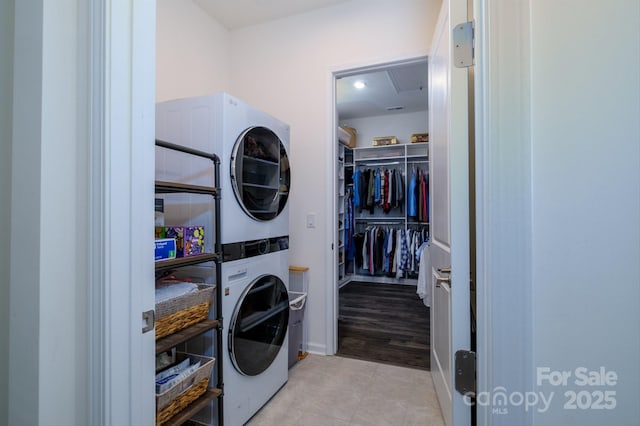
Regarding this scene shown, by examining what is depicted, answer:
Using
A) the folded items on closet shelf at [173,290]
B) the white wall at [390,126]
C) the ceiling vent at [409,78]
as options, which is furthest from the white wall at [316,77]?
the white wall at [390,126]

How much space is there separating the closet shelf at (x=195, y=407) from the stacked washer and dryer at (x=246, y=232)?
9 centimetres

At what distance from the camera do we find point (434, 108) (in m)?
Result: 1.86

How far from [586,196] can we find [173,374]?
1.51 m

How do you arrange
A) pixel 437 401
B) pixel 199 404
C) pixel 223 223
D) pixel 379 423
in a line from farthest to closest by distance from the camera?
Answer: 1. pixel 437 401
2. pixel 379 423
3. pixel 223 223
4. pixel 199 404

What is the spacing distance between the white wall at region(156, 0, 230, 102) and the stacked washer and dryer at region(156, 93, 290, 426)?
718 mm

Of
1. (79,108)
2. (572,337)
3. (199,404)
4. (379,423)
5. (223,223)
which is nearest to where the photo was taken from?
(572,337)

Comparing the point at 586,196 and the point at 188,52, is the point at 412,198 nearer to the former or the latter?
the point at 188,52

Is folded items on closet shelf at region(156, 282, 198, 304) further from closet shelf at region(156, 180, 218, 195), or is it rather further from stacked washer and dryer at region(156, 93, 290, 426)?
closet shelf at region(156, 180, 218, 195)

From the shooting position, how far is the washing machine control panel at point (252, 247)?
1510mm

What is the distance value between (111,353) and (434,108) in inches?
75.5

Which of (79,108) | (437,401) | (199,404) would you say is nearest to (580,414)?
(79,108)

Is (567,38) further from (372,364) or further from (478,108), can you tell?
(372,364)

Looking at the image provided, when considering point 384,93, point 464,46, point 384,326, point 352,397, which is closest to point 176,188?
point 464,46

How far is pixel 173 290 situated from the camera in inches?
51.4
